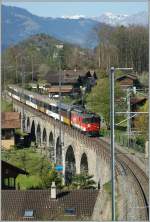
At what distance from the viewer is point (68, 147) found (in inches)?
1028

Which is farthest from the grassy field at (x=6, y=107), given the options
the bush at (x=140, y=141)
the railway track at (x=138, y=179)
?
the railway track at (x=138, y=179)

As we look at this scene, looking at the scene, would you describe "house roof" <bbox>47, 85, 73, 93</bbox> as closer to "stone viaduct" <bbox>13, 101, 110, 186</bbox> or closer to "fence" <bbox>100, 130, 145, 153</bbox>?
"stone viaduct" <bbox>13, 101, 110, 186</bbox>

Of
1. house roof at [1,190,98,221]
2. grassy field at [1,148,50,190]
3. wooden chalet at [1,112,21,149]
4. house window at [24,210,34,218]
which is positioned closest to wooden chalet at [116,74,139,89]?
wooden chalet at [1,112,21,149]

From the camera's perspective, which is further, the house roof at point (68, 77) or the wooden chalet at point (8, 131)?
the house roof at point (68, 77)

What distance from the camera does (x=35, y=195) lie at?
13.1 metres

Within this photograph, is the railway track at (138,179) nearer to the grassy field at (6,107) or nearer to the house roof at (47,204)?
the house roof at (47,204)

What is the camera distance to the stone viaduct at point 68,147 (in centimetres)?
1992

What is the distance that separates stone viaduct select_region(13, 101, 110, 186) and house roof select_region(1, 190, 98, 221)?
4895 mm

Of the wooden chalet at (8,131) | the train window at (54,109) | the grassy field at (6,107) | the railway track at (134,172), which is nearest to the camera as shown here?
the railway track at (134,172)

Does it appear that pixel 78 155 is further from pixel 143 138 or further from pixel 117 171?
pixel 117 171

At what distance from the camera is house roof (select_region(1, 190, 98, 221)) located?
40.8 feet

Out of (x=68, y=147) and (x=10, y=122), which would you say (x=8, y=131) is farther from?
(x=68, y=147)

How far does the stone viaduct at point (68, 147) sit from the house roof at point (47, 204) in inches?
193

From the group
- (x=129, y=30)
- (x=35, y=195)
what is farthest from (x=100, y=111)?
(x=129, y=30)
